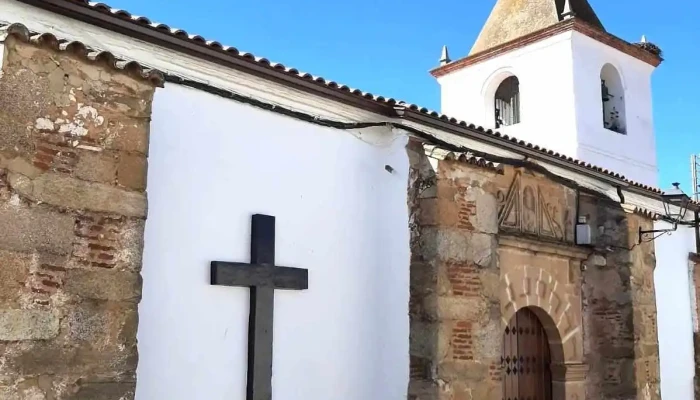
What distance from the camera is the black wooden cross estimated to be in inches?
195

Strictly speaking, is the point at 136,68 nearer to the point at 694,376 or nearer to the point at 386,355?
the point at 386,355

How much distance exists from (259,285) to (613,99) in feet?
29.1

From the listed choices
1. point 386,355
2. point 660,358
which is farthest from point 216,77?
point 660,358

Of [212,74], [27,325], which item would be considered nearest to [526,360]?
[212,74]

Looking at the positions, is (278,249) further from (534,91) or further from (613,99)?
(613,99)

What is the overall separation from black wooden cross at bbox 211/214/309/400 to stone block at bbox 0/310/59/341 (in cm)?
135

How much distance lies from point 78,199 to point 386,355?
295cm

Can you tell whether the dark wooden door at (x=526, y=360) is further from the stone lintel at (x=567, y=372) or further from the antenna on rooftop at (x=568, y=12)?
the antenna on rooftop at (x=568, y=12)

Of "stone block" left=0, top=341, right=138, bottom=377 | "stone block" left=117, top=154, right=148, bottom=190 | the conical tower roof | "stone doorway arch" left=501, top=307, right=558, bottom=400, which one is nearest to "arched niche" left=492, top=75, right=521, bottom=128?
the conical tower roof

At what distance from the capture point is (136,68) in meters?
4.09

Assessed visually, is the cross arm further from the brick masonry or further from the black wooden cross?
the brick masonry

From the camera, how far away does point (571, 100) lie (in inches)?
437

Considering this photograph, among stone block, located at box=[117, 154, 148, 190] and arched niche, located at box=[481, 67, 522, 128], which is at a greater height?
arched niche, located at box=[481, 67, 522, 128]

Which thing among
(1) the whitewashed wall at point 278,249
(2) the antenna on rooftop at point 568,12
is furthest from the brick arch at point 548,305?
(2) the antenna on rooftop at point 568,12
